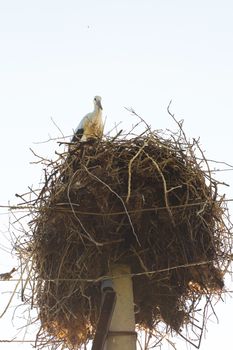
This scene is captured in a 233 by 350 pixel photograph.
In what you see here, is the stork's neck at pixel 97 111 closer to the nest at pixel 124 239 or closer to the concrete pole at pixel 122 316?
the nest at pixel 124 239

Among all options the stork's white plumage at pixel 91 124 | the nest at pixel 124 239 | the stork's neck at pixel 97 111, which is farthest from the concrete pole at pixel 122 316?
the stork's neck at pixel 97 111

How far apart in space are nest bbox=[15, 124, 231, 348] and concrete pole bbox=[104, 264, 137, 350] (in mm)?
111

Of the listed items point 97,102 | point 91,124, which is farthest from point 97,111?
point 91,124

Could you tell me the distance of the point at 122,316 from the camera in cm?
294

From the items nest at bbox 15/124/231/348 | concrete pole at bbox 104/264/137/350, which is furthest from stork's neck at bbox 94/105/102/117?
concrete pole at bbox 104/264/137/350

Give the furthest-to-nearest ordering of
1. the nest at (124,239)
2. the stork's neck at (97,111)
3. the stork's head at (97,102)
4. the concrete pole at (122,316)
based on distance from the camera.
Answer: the stork's head at (97,102) → the stork's neck at (97,111) → the nest at (124,239) → the concrete pole at (122,316)

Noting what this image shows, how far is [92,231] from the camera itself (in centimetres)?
314

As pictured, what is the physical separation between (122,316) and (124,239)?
0.43m

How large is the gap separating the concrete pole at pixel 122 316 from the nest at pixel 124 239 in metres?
0.11

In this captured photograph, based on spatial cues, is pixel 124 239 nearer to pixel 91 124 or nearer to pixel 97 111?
pixel 91 124

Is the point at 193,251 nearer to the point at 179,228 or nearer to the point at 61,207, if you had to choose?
the point at 179,228

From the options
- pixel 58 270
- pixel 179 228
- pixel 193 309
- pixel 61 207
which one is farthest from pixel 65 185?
pixel 193 309

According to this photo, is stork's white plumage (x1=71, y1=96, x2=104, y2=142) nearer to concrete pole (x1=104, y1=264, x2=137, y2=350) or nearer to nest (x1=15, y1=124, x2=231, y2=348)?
nest (x1=15, y1=124, x2=231, y2=348)

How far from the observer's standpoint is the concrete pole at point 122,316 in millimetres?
2855
